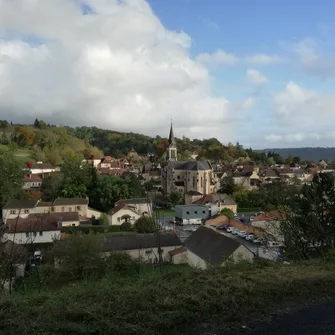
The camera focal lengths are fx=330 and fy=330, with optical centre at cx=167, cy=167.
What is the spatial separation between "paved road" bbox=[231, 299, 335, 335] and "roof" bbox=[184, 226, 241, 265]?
10730mm

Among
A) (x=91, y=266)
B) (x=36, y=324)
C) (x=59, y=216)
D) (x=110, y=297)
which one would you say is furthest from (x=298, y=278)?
(x=59, y=216)

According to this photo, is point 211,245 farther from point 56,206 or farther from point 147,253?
point 56,206

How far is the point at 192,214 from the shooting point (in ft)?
120

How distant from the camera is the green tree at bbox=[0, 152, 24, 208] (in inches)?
1491

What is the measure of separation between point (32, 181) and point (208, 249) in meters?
39.8

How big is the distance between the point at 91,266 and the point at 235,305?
36.6 feet

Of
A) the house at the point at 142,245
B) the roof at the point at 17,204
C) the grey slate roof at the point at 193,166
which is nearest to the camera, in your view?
the house at the point at 142,245

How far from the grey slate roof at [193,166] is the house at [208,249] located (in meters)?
28.9

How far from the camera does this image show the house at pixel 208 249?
15977 millimetres

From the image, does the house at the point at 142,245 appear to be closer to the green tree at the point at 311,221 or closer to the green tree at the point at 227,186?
the green tree at the point at 311,221

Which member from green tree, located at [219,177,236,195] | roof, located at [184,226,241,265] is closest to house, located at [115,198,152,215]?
roof, located at [184,226,241,265]

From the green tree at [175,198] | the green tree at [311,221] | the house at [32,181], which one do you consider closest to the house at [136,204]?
the green tree at [175,198]

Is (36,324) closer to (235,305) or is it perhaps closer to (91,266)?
(235,305)

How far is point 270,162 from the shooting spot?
90500 millimetres
